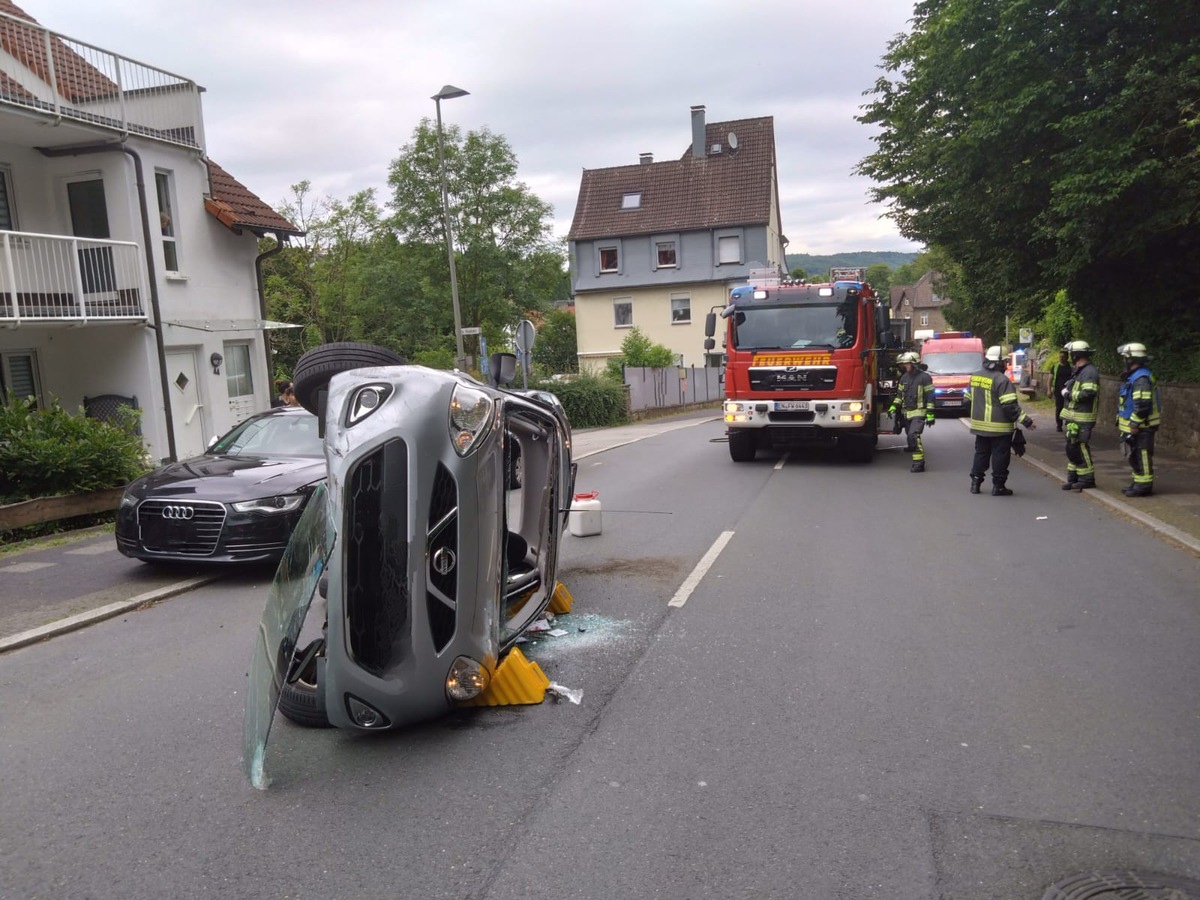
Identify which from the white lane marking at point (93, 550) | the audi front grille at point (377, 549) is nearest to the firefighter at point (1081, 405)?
the audi front grille at point (377, 549)

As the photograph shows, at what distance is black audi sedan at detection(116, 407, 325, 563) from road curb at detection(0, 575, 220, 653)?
256 mm

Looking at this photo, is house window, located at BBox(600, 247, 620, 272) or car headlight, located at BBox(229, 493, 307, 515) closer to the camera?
car headlight, located at BBox(229, 493, 307, 515)

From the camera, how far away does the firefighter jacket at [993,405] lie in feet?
39.6

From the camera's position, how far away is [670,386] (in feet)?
129

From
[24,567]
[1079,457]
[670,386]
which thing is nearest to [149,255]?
[24,567]

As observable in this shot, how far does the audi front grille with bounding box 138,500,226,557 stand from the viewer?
8.23 meters

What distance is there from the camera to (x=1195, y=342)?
16094mm

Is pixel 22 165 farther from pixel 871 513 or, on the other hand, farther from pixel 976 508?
pixel 976 508

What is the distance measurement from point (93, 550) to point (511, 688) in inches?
273

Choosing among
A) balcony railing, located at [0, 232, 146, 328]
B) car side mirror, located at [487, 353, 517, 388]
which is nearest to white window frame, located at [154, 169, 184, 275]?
balcony railing, located at [0, 232, 146, 328]

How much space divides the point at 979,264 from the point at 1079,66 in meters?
5.72

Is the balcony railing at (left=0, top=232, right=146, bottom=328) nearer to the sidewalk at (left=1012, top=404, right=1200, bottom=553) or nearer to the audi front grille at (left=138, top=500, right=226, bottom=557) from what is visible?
the audi front grille at (left=138, top=500, right=226, bottom=557)

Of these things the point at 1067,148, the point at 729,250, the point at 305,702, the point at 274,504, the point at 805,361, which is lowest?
the point at 305,702

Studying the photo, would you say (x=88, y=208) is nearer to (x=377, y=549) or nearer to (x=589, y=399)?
(x=377, y=549)
